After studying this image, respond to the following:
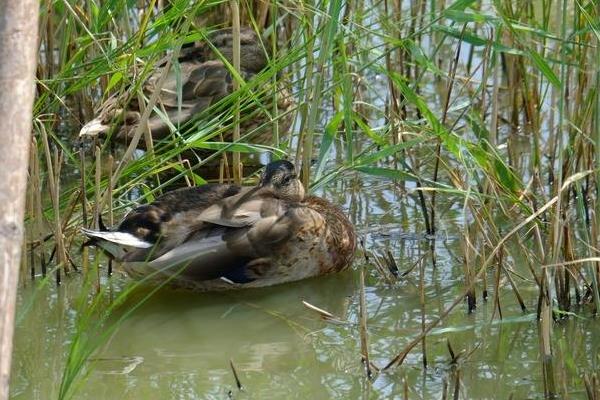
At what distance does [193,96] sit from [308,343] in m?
2.10

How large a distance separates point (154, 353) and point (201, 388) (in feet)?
1.41

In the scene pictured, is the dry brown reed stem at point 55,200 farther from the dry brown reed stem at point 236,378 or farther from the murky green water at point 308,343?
the dry brown reed stem at point 236,378

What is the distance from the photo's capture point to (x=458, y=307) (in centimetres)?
499

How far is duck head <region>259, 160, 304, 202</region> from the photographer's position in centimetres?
545

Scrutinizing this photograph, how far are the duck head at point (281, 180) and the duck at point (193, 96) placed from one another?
12.7 inches

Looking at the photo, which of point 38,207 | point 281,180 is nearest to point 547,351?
point 281,180

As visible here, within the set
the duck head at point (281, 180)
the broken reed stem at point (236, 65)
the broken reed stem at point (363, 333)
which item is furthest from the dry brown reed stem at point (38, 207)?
the broken reed stem at point (363, 333)

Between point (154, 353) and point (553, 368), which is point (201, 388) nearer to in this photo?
point (154, 353)

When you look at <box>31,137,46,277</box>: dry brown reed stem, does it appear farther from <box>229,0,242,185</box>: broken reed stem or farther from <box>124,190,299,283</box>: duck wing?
<box>229,0,242,185</box>: broken reed stem

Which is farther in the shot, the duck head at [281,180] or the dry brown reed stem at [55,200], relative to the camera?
the duck head at [281,180]

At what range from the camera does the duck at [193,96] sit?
5.89 metres

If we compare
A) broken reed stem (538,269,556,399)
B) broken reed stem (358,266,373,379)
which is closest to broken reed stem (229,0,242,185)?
broken reed stem (358,266,373,379)

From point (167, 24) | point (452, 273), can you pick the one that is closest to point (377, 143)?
point (452, 273)

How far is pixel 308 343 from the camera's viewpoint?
187 inches
